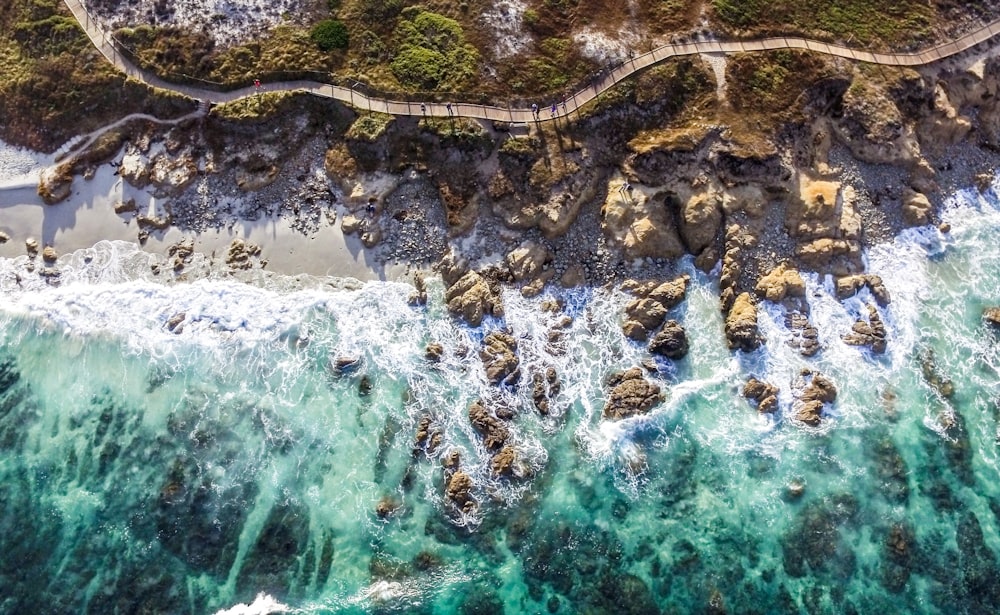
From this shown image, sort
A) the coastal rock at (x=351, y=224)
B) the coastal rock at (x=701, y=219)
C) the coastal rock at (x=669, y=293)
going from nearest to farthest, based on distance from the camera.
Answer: the coastal rock at (x=669, y=293) → the coastal rock at (x=701, y=219) → the coastal rock at (x=351, y=224)

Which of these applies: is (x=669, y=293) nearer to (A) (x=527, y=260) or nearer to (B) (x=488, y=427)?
(A) (x=527, y=260)

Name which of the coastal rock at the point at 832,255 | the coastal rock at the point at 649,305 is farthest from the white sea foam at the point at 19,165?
the coastal rock at the point at 832,255

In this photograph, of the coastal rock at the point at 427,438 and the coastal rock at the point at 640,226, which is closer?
the coastal rock at the point at 427,438

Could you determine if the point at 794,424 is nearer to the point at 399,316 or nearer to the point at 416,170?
the point at 399,316

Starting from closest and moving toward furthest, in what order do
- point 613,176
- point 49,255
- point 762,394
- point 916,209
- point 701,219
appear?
point 762,394, point 701,219, point 49,255, point 613,176, point 916,209

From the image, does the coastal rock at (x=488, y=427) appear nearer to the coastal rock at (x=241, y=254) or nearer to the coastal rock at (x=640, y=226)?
the coastal rock at (x=640, y=226)

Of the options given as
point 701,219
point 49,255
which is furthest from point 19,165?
point 701,219

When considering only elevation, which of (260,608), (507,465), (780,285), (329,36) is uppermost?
(329,36)
